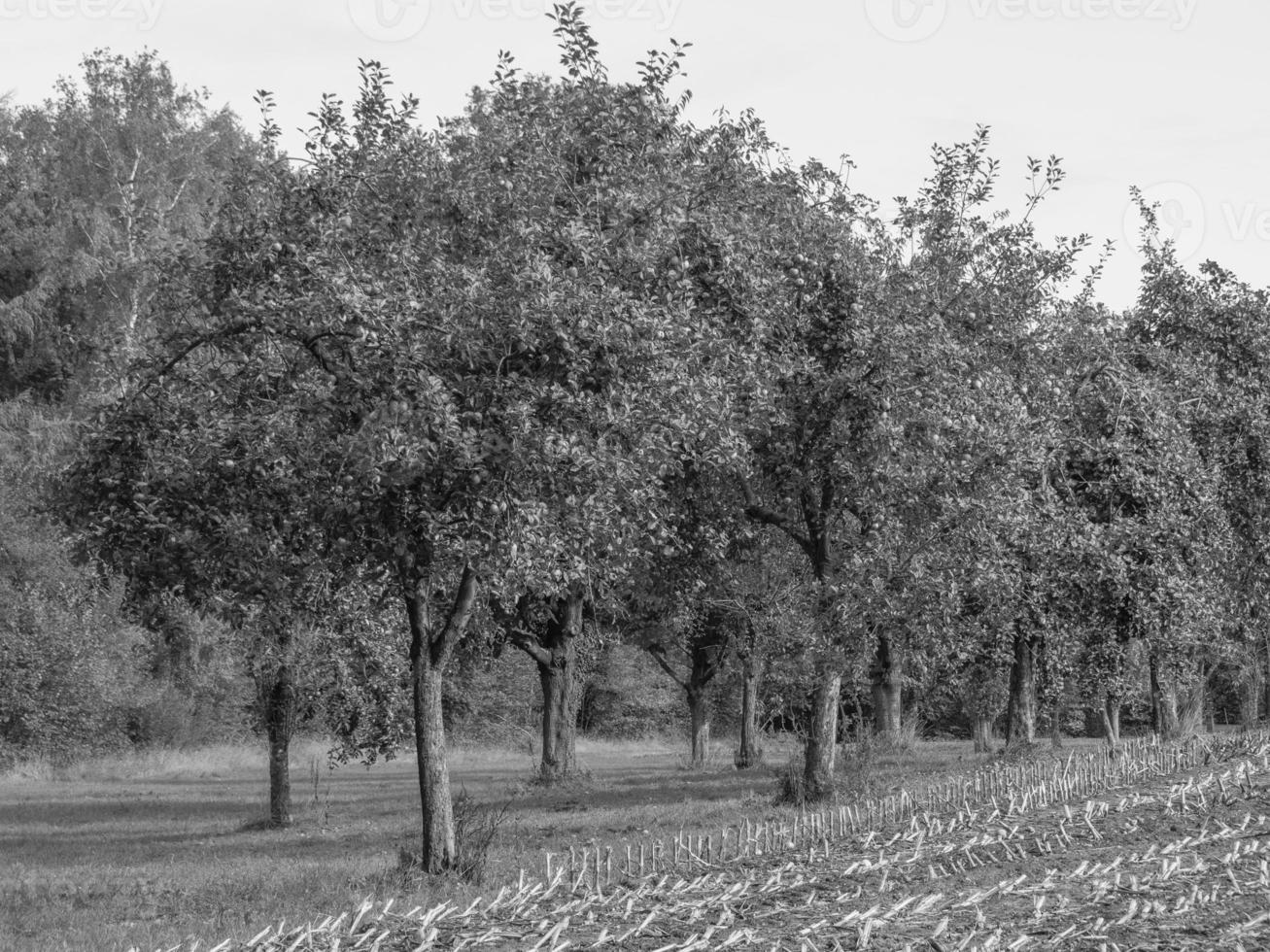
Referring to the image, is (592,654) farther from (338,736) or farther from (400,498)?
→ (400,498)

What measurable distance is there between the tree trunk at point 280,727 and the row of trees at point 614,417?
0.09m

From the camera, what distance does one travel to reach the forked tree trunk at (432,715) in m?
17.0

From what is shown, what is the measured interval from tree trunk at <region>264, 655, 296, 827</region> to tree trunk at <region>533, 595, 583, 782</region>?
10.6 metres

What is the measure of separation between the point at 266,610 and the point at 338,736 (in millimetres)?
12941

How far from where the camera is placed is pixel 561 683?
136 feet

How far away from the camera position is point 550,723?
41000mm

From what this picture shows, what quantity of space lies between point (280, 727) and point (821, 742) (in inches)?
480

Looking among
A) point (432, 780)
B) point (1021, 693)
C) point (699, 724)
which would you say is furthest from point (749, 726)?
point (432, 780)

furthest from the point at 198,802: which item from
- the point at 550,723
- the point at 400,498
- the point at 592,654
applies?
the point at 400,498

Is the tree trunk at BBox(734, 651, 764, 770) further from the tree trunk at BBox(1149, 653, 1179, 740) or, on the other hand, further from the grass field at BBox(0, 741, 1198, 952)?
the tree trunk at BBox(1149, 653, 1179, 740)

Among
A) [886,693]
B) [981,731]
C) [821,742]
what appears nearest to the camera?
[821,742]

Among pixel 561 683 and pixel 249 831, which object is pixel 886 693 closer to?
pixel 561 683

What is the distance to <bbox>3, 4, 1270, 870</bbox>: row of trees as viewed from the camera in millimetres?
15523

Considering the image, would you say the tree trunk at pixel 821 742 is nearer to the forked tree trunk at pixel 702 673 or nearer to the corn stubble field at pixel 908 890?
the corn stubble field at pixel 908 890
